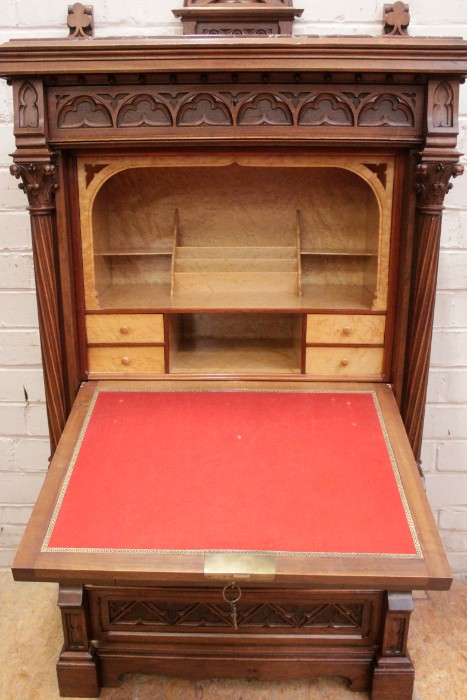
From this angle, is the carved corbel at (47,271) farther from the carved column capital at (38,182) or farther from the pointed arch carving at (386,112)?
the pointed arch carving at (386,112)

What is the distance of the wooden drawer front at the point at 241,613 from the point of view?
1.60 metres

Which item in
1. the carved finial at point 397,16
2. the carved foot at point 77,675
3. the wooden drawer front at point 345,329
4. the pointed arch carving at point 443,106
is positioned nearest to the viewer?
the pointed arch carving at point 443,106

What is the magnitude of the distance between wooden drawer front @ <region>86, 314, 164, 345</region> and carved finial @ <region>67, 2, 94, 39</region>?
92 centimetres

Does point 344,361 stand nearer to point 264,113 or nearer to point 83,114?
point 264,113

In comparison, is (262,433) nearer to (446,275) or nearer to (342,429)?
(342,429)

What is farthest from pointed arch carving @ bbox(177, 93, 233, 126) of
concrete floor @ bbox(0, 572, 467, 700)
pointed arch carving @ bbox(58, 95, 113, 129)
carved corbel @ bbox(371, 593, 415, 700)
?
concrete floor @ bbox(0, 572, 467, 700)

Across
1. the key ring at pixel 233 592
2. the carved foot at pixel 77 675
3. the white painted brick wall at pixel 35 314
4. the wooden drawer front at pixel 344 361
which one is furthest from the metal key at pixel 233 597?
the white painted brick wall at pixel 35 314

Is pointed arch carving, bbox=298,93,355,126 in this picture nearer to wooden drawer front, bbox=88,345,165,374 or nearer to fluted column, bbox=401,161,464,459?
fluted column, bbox=401,161,464,459

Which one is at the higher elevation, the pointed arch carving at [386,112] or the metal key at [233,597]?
the pointed arch carving at [386,112]

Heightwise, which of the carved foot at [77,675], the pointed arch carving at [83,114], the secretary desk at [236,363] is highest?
the pointed arch carving at [83,114]

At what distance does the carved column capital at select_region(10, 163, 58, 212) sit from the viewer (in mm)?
1559

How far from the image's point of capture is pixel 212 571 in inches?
51.9

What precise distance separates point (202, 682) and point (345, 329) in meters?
1.10

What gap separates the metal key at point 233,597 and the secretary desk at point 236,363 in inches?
0.4
